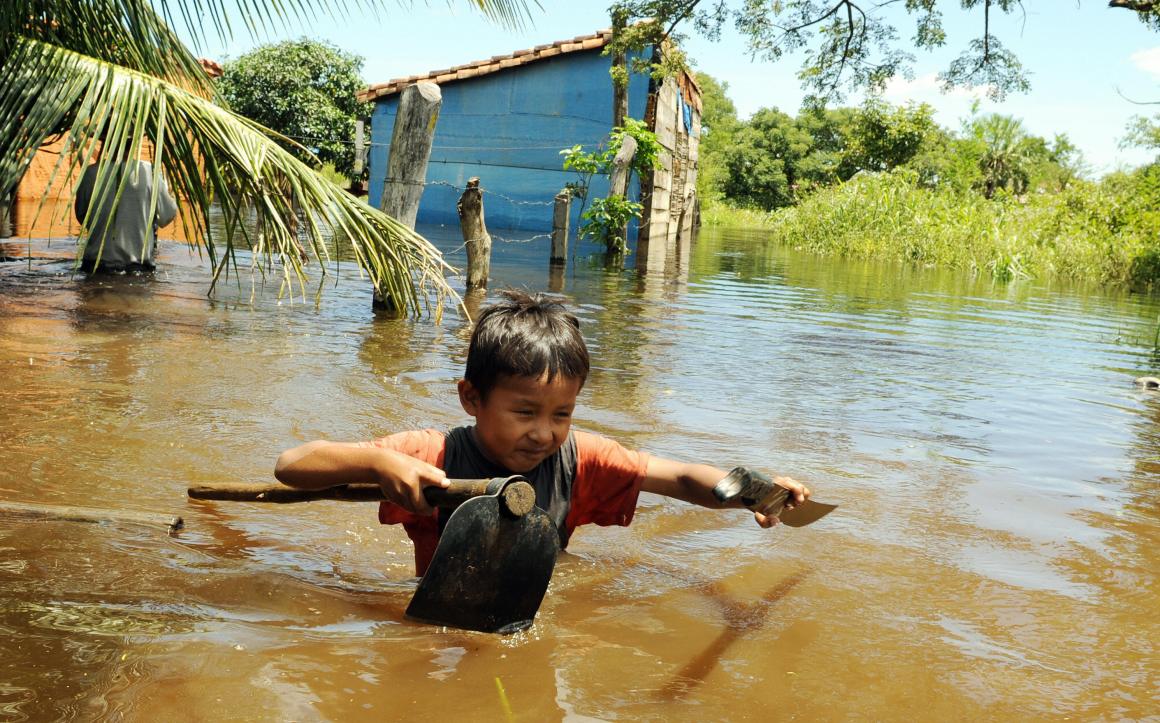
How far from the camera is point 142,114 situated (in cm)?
489

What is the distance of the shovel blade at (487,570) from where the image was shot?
2.12 metres

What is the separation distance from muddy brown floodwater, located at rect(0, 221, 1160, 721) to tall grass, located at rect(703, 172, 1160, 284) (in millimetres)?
11350

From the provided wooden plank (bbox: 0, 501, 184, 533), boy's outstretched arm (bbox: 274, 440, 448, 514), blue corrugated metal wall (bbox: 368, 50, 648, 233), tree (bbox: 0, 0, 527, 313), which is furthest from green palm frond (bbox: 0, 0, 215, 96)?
blue corrugated metal wall (bbox: 368, 50, 648, 233)

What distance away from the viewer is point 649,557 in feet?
10.7

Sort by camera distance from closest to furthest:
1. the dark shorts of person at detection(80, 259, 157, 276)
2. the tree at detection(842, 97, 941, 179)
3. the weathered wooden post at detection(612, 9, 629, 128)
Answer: the dark shorts of person at detection(80, 259, 157, 276) < the weathered wooden post at detection(612, 9, 629, 128) < the tree at detection(842, 97, 941, 179)

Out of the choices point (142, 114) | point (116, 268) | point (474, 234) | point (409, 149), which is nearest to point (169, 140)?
point (142, 114)

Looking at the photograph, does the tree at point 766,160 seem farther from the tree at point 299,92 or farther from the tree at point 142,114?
the tree at point 142,114

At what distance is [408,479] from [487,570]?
267 millimetres

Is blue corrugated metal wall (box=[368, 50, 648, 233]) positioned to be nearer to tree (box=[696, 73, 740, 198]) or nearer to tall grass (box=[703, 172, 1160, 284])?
tall grass (box=[703, 172, 1160, 284])

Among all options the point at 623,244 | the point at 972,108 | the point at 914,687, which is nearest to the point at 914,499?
the point at 914,687

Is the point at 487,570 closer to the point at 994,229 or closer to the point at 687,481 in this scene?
the point at 687,481

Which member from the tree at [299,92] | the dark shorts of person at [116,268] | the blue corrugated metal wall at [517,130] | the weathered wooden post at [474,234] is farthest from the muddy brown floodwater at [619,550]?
the tree at [299,92]

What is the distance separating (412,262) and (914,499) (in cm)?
398

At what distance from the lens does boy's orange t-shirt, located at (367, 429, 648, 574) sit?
2557 mm
